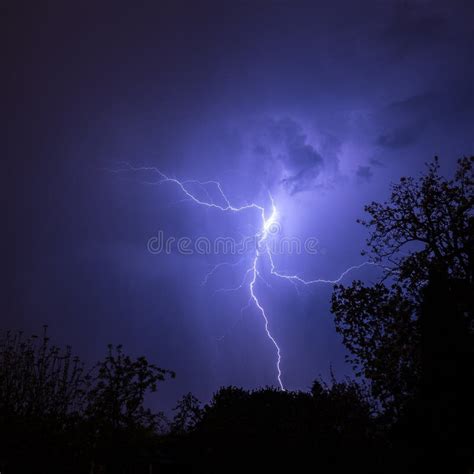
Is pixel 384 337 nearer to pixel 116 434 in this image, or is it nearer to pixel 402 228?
pixel 402 228

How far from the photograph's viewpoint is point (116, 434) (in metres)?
9.37

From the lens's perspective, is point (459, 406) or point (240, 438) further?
point (240, 438)

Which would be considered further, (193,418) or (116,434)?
(193,418)

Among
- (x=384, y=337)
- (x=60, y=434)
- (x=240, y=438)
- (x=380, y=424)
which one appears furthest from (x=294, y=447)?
(x=60, y=434)

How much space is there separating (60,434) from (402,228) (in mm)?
12157

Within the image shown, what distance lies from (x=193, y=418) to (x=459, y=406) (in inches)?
523

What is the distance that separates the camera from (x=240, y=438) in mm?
15969

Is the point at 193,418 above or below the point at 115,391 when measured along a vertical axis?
above

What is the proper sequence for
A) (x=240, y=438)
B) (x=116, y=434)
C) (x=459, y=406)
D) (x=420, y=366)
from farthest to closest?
1. (x=240, y=438)
2. (x=420, y=366)
3. (x=459, y=406)
4. (x=116, y=434)

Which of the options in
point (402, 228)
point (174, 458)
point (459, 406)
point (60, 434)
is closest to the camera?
point (60, 434)

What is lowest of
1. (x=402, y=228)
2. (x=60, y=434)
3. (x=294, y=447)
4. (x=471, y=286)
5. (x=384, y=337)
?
(x=60, y=434)


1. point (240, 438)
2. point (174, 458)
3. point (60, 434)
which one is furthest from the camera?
point (240, 438)

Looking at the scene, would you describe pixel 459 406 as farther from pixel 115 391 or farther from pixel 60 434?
pixel 60 434

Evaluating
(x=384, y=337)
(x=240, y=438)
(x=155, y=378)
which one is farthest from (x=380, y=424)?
(x=155, y=378)
